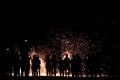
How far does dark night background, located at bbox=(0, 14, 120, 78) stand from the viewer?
15.4 metres

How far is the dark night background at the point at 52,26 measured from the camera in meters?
15.4

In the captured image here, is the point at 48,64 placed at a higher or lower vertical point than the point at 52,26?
lower

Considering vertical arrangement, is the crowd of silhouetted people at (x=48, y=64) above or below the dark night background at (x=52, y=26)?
below

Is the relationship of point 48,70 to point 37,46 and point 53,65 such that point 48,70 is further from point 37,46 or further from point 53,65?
point 37,46

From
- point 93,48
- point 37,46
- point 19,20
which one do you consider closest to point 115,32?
point 93,48

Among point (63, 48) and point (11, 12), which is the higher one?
point (11, 12)

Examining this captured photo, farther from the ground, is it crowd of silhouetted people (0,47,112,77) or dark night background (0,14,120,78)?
dark night background (0,14,120,78)

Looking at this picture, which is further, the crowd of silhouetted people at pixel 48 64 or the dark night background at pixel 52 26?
the dark night background at pixel 52 26

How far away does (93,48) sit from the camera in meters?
15.4

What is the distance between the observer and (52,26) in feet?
53.7

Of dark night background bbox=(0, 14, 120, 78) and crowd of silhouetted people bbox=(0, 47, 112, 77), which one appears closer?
crowd of silhouetted people bbox=(0, 47, 112, 77)

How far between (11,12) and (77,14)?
12.2 ft

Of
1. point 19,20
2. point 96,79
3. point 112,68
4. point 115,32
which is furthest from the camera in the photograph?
point 19,20

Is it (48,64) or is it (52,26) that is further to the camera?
(52,26)
